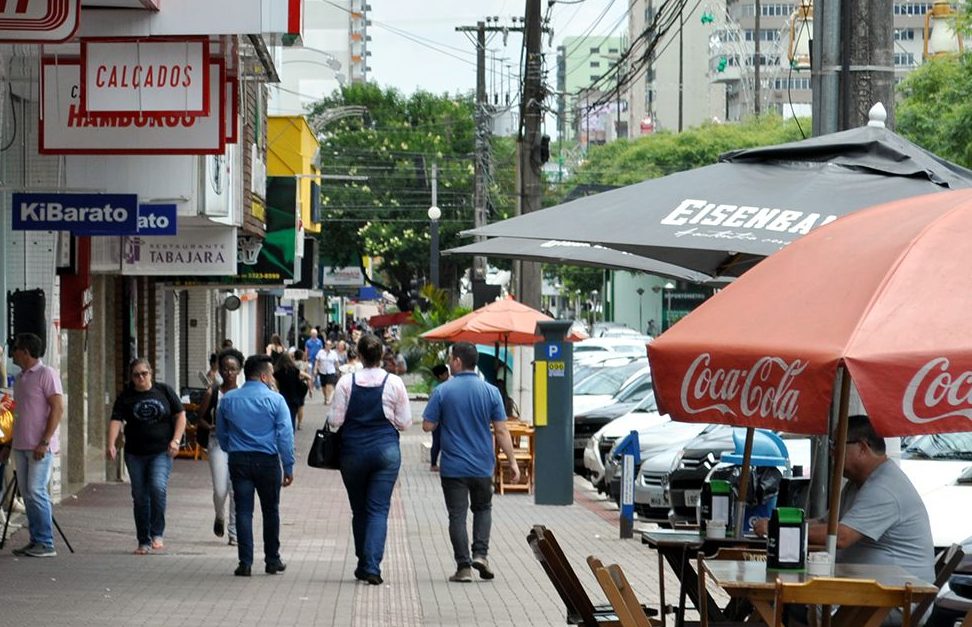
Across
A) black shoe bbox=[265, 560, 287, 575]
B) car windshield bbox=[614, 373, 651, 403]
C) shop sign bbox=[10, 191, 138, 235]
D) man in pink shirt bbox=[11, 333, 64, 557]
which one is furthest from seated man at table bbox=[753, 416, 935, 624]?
car windshield bbox=[614, 373, 651, 403]

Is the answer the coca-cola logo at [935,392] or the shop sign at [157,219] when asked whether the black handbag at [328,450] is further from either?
the coca-cola logo at [935,392]

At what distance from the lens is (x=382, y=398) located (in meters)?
13.1

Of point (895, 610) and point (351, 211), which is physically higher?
point (351, 211)

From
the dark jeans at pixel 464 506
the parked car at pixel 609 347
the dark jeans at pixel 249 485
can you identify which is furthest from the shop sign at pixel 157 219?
the parked car at pixel 609 347

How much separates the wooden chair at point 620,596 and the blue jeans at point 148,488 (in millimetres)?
7633

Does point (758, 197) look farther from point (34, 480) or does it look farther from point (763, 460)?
point (34, 480)

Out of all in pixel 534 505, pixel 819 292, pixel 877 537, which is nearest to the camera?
pixel 819 292

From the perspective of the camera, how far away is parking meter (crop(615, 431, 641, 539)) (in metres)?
17.4

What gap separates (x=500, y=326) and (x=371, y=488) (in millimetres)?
10903

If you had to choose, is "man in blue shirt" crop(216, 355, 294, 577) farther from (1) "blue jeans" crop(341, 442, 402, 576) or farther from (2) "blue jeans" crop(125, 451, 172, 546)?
(2) "blue jeans" crop(125, 451, 172, 546)

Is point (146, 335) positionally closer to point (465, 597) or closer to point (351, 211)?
point (465, 597)

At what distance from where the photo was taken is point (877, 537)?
7512 mm

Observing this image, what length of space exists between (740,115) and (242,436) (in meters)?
126

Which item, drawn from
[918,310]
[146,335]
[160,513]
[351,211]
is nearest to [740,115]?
[351,211]
